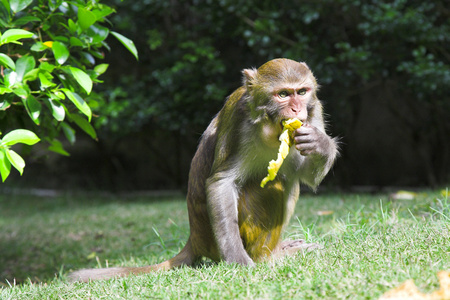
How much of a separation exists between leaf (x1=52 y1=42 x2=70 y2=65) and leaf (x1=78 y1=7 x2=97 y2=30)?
Answer: 255 mm

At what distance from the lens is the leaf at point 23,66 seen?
3.96 m

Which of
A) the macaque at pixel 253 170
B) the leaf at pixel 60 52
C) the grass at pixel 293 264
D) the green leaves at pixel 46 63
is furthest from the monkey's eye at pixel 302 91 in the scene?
the leaf at pixel 60 52

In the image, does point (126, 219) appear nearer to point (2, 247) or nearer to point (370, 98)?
point (2, 247)

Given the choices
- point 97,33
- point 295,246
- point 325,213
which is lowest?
point 325,213

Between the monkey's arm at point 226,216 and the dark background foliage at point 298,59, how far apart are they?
8.16 ft

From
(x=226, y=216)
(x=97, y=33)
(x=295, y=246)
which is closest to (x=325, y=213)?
(x=295, y=246)

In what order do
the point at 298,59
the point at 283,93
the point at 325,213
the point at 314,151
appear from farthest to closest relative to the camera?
the point at 298,59, the point at 325,213, the point at 283,93, the point at 314,151

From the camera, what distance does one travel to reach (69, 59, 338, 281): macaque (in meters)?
3.83

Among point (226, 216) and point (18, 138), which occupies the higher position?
point (18, 138)

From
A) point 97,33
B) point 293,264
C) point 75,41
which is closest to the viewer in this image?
point 293,264

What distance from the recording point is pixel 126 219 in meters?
7.92

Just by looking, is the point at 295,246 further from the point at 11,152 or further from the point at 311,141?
the point at 11,152

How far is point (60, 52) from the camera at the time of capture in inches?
158

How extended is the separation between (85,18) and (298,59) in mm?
5047
